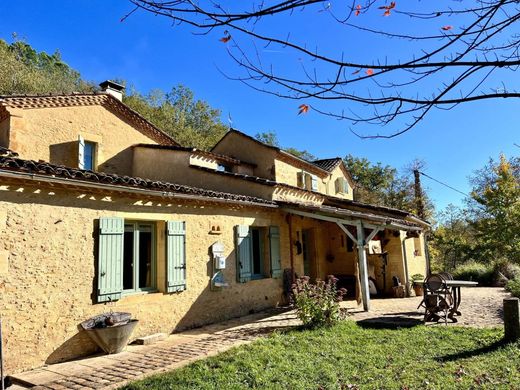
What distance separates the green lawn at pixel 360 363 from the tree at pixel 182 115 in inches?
844

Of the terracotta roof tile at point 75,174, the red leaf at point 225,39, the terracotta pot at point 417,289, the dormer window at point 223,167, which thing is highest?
the dormer window at point 223,167

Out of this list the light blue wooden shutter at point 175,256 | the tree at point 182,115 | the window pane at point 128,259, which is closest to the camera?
the window pane at point 128,259

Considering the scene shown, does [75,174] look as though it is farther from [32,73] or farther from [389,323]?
[32,73]

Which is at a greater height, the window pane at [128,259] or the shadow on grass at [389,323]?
the window pane at [128,259]

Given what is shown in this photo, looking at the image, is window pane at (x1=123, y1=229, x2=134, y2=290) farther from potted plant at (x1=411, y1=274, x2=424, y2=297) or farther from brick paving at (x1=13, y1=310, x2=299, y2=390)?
potted plant at (x1=411, y1=274, x2=424, y2=297)

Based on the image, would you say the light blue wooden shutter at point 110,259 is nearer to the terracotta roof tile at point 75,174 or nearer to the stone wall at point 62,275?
the stone wall at point 62,275

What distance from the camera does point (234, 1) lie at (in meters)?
2.55

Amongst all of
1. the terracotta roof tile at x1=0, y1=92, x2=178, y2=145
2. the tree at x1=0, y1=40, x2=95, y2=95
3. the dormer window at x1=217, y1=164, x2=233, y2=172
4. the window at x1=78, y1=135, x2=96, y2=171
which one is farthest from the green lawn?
the tree at x1=0, y1=40, x2=95, y2=95

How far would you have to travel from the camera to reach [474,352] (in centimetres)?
623

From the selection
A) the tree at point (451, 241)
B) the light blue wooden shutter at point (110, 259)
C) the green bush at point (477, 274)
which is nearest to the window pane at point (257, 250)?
the light blue wooden shutter at point (110, 259)

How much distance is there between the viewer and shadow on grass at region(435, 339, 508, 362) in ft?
19.6

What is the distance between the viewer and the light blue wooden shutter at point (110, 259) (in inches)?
267

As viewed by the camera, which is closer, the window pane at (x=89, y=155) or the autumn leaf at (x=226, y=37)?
the autumn leaf at (x=226, y=37)

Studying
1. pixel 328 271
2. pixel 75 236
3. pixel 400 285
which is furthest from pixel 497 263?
pixel 75 236
